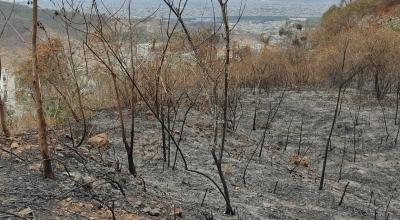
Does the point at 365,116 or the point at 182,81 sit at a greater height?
the point at 182,81

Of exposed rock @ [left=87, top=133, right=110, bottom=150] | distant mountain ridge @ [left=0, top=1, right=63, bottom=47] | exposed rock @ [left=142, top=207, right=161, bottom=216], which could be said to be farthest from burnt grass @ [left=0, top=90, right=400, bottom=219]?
distant mountain ridge @ [left=0, top=1, right=63, bottom=47]

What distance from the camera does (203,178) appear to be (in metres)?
5.88

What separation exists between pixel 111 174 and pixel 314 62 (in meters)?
14.4

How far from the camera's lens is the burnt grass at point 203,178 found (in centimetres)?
434

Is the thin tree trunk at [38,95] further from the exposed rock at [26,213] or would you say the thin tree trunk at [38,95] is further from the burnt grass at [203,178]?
the exposed rock at [26,213]

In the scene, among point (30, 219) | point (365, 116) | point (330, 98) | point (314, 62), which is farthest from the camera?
point (314, 62)

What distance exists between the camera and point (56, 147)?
5.55 metres

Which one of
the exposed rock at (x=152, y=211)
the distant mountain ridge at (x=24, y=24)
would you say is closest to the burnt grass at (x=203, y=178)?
the exposed rock at (x=152, y=211)

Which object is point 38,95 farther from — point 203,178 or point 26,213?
point 203,178

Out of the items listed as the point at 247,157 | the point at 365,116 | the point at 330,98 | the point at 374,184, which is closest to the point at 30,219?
the point at 247,157

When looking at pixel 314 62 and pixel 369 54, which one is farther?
pixel 314 62

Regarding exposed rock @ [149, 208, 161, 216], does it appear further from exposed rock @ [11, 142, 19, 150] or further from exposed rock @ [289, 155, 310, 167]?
exposed rock @ [289, 155, 310, 167]

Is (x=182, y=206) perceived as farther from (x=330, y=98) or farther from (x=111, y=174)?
(x=330, y=98)

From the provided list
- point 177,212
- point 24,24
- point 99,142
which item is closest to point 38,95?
point 177,212
